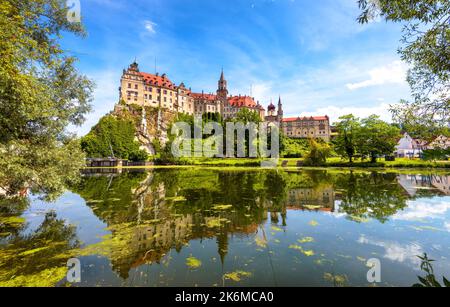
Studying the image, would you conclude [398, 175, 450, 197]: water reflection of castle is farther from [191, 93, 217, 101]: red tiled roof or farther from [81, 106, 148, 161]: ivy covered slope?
[191, 93, 217, 101]: red tiled roof

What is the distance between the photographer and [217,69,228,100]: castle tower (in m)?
121

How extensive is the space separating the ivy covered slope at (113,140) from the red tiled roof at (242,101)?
62488 millimetres

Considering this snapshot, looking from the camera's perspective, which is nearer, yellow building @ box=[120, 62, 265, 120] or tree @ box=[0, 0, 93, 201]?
tree @ box=[0, 0, 93, 201]

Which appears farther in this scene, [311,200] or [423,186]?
[423,186]

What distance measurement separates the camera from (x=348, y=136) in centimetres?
5053

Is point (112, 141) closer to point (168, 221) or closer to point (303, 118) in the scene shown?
point (168, 221)

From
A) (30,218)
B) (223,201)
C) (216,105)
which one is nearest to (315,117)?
(216,105)

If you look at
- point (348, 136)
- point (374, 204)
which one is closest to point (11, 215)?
point (374, 204)

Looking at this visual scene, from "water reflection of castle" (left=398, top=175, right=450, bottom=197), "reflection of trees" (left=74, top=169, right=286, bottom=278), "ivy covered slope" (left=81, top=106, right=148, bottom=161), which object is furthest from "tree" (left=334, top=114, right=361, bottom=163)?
"ivy covered slope" (left=81, top=106, right=148, bottom=161)

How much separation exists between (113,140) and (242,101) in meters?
75.1

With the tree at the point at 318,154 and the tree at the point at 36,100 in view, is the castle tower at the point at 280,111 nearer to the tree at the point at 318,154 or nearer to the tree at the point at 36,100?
the tree at the point at 318,154

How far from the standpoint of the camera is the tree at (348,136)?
49.3 metres

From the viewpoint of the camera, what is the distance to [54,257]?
279 inches

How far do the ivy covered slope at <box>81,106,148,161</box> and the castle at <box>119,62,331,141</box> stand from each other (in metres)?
14.1
